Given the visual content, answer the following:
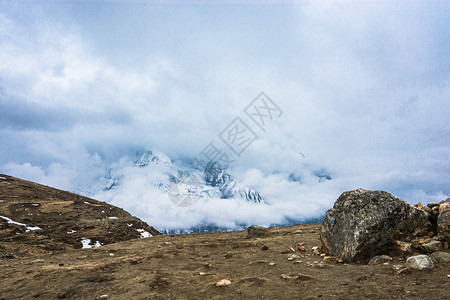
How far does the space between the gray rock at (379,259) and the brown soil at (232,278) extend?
278mm

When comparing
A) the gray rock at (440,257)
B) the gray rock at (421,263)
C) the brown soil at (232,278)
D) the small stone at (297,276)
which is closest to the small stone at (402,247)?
the brown soil at (232,278)

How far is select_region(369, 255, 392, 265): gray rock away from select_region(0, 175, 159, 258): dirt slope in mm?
27890

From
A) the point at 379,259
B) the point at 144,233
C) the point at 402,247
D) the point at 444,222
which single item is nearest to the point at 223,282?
the point at 379,259

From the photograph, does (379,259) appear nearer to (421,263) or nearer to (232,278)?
(421,263)

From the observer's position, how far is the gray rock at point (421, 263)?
945 centimetres

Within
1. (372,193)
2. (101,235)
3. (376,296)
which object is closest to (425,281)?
(376,296)

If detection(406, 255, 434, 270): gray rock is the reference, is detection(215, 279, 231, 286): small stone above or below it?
below

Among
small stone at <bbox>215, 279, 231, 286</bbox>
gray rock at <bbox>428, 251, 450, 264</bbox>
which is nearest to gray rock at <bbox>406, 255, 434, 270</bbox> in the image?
gray rock at <bbox>428, 251, 450, 264</bbox>

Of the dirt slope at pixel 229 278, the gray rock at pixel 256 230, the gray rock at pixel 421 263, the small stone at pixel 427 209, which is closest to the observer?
the dirt slope at pixel 229 278

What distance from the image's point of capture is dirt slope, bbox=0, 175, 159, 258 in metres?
26.5

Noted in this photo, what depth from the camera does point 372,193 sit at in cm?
1343

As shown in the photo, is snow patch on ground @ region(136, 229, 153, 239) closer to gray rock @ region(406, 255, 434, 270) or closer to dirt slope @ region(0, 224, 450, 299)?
dirt slope @ region(0, 224, 450, 299)

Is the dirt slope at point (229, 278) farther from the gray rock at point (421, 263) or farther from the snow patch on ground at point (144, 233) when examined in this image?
the snow patch on ground at point (144, 233)

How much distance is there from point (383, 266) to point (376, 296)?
3.41 metres
